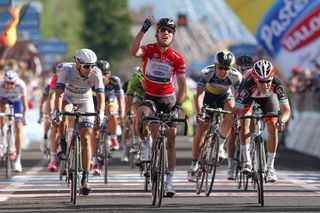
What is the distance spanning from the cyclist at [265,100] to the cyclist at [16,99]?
626 centimetres

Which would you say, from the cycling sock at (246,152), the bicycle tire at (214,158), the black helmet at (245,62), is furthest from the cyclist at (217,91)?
the cycling sock at (246,152)

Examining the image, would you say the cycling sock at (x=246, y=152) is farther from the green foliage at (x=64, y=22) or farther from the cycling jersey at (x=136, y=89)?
the green foliage at (x=64, y=22)

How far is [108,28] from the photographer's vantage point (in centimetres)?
13838

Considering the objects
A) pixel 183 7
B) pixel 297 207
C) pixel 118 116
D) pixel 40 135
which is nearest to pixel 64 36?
pixel 183 7

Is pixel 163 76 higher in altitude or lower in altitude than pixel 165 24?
lower

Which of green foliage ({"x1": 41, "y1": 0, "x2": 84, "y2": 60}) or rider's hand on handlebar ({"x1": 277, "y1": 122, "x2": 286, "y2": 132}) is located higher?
green foliage ({"x1": 41, "y1": 0, "x2": 84, "y2": 60})

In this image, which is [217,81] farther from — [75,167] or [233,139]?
[75,167]

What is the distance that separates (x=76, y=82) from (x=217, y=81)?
2.34 m

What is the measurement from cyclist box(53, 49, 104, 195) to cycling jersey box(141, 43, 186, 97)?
0.60m

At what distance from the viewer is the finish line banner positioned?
1496 inches

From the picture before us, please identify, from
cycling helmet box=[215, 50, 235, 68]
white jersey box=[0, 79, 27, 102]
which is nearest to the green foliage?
white jersey box=[0, 79, 27, 102]

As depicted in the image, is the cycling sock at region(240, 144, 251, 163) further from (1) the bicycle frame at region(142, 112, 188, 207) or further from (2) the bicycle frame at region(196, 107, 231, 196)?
(1) the bicycle frame at region(142, 112, 188, 207)

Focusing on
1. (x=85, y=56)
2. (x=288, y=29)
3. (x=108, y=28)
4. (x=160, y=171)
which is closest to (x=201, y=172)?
(x=160, y=171)

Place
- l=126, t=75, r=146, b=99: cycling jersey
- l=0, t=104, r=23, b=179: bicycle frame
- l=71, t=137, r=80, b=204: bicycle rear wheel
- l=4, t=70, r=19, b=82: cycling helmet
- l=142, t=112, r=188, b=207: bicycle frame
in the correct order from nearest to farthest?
l=142, t=112, r=188, b=207: bicycle frame, l=71, t=137, r=80, b=204: bicycle rear wheel, l=126, t=75, r=146, b=99: cycling jersey, l=0, t=104, r=23, b=179: bicycle frame, l=4, t=70, r=19, b=82: cycling helmet
